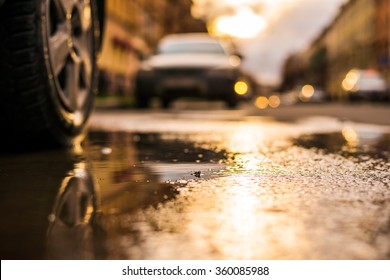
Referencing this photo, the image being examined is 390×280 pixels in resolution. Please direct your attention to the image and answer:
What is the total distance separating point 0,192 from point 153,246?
1.15 metres

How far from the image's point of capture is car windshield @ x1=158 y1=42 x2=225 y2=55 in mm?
14312

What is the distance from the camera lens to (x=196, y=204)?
8.41 ft

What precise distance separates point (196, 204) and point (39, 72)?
71.6 inches

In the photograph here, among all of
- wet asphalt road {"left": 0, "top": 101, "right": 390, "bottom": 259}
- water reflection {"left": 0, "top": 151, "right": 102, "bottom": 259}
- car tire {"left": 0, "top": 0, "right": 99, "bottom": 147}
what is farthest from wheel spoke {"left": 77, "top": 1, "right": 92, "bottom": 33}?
water reflection {"left": 0, "top": 151, "right": 102, "bottom": 259}

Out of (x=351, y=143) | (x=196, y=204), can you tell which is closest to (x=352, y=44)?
(x=351, y=143)

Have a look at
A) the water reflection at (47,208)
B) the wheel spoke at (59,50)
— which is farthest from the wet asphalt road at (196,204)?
the wheel spoke at (59,50)

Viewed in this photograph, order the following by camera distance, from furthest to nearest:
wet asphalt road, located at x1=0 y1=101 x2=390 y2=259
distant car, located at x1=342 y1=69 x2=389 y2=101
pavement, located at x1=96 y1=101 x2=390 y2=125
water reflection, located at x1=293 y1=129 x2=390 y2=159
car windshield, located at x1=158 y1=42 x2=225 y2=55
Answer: distant car, located at x1=342 y1=69 x2=389 y2=101 < car windshield, located at x1=158 y1=42 x2=225 y2=55 < pavement, located at x1=96 y1=101 x2=390 y2=125 < water reflection, located at x1=293 y1=129 x2=390 y2=159 < wet asphalt road, located at x1=0 y1=101 x2=390 y2=259

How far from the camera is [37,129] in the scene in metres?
4.28

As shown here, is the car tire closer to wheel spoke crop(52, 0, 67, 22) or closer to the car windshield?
wheel spoke crop(52, 0, 67, 22)

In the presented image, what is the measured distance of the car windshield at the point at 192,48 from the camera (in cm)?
1431

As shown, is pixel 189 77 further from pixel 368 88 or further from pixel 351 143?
pixel 368 88

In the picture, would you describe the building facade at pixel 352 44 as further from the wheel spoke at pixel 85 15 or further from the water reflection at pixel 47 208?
the water reflection at pixel 47 208

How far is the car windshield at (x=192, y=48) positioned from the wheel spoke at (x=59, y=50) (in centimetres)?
984

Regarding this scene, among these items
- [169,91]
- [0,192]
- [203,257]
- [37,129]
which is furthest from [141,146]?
[169,91]
